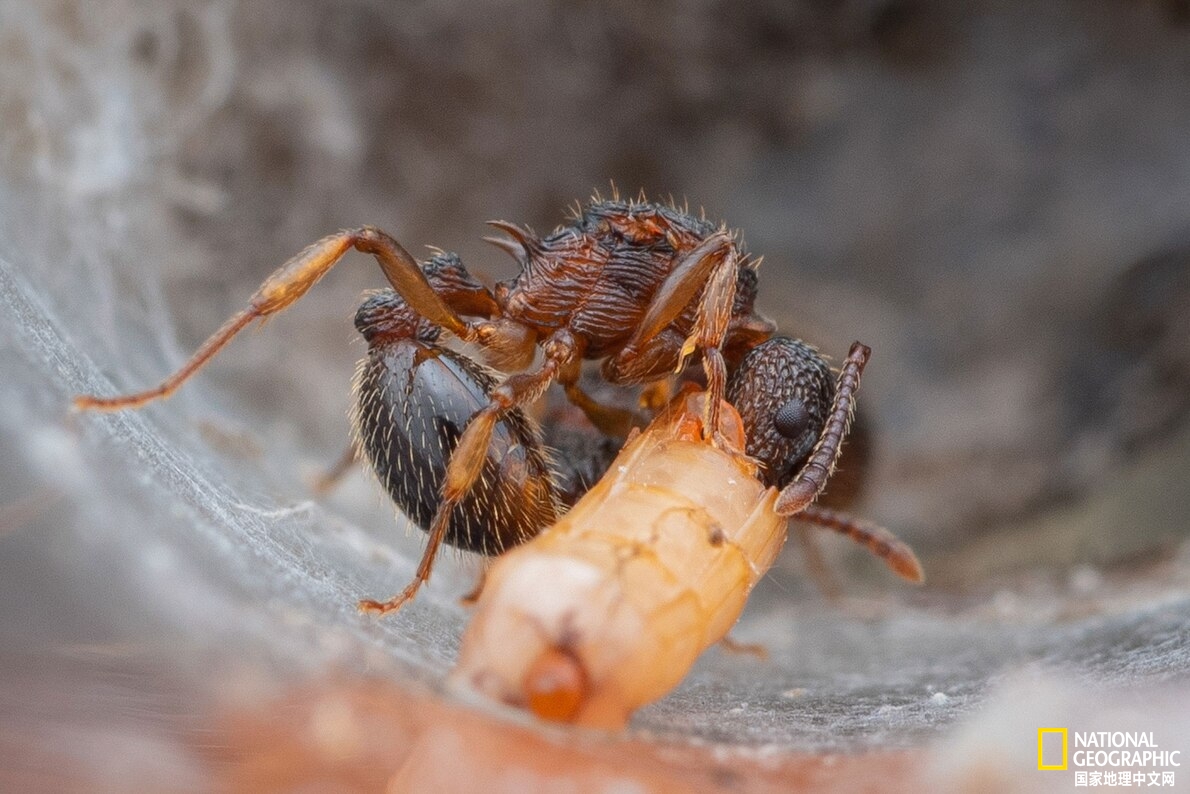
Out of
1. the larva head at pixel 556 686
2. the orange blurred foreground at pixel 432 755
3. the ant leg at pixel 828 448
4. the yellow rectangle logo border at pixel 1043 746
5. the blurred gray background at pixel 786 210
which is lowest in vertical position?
the orange blurred foreground at pixel 432 755

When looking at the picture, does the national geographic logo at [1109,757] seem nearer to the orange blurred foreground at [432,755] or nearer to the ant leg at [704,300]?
the orange blurred foreground at [432,755]

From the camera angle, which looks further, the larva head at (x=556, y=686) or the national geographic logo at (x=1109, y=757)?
the larva head at (x=556, y=686)

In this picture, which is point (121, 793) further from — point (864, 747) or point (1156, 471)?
point (1156, 471)

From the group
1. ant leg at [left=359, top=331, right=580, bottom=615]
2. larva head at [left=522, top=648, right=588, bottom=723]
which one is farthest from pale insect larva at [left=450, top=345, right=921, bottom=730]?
ant leg at [left=359, top=331, right=580, bottom=615]

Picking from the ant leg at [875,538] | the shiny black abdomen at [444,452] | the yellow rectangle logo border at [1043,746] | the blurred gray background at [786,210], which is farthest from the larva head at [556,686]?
the ant leg at [875,538]

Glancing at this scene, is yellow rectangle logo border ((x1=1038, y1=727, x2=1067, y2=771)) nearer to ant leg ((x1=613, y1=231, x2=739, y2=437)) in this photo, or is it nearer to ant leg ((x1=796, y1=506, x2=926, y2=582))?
ant leg ((x1=613, y1=231, x2=739, y2=437))

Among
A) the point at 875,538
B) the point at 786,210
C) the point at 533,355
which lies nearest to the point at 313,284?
the point at 533,355
